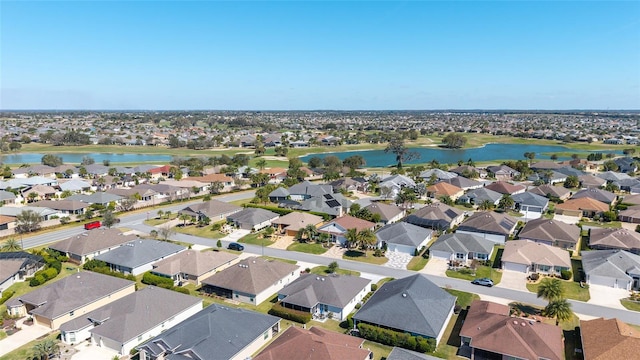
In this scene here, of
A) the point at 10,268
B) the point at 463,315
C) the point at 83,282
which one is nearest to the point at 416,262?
the point at 463,315

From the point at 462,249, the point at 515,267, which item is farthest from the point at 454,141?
the point at 515,267

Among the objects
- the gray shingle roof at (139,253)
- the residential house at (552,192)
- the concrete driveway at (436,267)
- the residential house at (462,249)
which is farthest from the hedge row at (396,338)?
the residential house at (552,192)

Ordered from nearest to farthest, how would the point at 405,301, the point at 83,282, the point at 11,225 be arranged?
the point at 405,301
the point at 83,282
the point at 11,225

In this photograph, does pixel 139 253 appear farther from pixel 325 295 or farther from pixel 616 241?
pixel 616 241

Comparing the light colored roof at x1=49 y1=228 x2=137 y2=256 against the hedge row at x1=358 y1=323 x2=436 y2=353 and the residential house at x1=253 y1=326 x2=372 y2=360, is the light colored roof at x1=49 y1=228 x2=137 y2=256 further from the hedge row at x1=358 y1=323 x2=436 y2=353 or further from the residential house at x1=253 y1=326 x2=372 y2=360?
the hedge row at x1=358 y1=323 x2=436 y2=353

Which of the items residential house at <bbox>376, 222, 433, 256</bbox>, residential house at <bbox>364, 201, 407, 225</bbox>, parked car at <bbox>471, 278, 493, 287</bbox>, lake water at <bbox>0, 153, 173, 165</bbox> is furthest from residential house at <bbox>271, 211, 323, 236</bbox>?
lake water at <bbox>0, 153, 173, 165</bbox>

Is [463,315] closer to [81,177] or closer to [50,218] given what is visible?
[50,218]

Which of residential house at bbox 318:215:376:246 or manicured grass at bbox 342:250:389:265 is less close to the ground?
residential house at bbox 318:215:376:246
